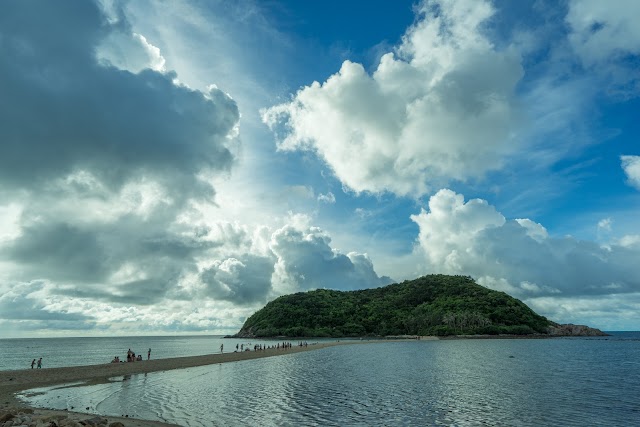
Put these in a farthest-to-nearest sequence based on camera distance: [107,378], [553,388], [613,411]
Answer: [107,378] → [553,388] → [613,411]

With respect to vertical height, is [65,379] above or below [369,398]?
above

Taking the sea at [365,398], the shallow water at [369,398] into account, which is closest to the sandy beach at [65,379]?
the sea at [365,398]

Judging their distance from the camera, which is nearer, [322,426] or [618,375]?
[322,426]

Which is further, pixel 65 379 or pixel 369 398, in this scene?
pixel 65 379

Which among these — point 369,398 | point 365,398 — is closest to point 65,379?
point 365,398

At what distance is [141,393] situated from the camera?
4247cm

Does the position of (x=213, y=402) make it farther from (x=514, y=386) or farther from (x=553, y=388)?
(x=553, y=388)

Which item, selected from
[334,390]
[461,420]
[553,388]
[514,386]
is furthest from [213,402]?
[553,388]

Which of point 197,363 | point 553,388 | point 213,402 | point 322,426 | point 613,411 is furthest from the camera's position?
point 197,363

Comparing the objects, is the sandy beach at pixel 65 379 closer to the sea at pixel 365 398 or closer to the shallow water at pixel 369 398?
the sea at pixel 365 398

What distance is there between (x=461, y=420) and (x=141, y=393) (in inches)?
1271

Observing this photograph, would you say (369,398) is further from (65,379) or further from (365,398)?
(65,379)

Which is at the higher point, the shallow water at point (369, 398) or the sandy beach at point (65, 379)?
the sandy beach at point (65, 379)

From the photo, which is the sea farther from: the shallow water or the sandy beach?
the sandy beach
